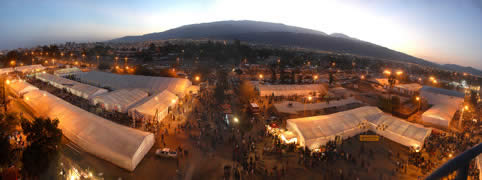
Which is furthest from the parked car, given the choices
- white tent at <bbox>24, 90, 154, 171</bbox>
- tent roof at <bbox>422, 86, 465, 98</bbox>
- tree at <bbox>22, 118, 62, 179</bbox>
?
tent roof at <bbox>422, 86, 465, 98</bbox>

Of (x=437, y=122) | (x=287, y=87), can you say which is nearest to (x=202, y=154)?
(x=287, y=87)

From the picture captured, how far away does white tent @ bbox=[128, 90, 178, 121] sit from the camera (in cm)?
1672

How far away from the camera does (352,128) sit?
1516cm

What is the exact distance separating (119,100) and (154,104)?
338 centimetres

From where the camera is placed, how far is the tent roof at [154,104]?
1697 centimetres

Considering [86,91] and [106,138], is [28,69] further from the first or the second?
[106,138]

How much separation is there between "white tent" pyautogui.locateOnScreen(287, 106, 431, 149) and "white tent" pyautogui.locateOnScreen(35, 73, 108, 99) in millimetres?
18631

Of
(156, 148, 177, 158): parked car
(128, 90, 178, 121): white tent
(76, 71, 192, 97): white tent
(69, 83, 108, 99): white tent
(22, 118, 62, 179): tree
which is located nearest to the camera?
(22, 118, 62, 179): tree

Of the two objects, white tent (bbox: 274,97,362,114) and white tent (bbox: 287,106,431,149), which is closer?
white tent (bbox: 287,106,431,149)

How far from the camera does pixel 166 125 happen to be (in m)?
16.5

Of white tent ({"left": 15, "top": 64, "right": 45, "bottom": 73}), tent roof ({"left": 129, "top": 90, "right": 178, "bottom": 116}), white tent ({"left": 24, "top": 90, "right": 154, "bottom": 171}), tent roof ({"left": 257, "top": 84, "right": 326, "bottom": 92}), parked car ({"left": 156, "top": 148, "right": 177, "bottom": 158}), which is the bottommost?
parked car ({"left": 156, "top": 148, "right": 177, "bottom": 158})

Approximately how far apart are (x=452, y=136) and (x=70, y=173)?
23361 mm

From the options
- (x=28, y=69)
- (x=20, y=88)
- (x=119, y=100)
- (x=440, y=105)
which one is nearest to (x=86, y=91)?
(x=119, y=100)

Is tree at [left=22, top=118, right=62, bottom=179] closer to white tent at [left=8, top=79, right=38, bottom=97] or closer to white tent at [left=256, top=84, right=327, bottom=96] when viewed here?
white tent at [left=8, top=79, right=38, bottom=97]
